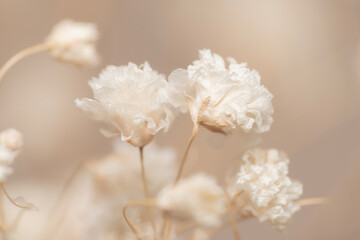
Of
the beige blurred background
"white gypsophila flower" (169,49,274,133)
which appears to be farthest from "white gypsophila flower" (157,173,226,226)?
the beige blurred background

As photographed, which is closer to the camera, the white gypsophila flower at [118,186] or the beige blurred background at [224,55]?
the white gypsophila flower at [118,186]

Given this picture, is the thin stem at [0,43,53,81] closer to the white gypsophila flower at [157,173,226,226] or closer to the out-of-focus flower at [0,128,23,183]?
the out-of-focus flower at [0,128,23,183]

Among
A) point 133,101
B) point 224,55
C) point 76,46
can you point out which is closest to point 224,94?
point 133,101

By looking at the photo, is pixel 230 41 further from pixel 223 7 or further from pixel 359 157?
pixel 359 157

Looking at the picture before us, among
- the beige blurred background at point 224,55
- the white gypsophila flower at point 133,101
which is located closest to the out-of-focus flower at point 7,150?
the white gypsophila flower at point 133,101

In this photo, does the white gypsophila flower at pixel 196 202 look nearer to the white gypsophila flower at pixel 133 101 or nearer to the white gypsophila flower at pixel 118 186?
the white gypsophila flower at pixel 133 101

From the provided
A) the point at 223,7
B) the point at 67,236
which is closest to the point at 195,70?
the point at 67,236
